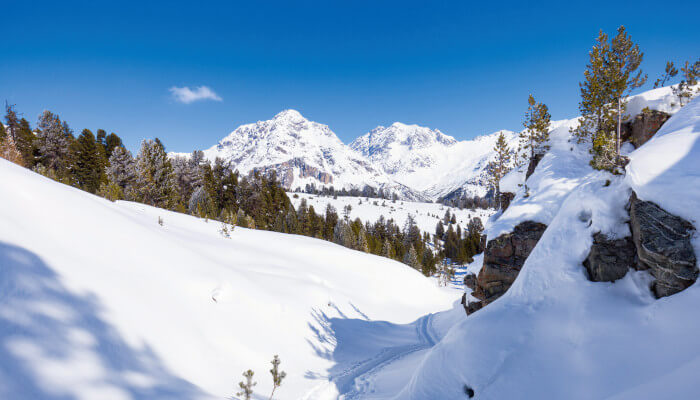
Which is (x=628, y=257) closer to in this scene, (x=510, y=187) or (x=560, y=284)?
(x=560, y=284)

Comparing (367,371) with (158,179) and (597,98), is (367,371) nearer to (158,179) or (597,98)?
(597,98)

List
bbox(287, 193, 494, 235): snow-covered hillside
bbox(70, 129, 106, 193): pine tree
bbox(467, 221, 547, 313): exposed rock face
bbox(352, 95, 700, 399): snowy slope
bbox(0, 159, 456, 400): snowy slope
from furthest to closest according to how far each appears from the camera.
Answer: bbox(287, 193, 494, 235): snow-covered hillside < bbox(70, 129, 106, 193): pine tree < bbox(467, 221, 547, 313): exposed rock face < bbox(0, 159, 456, 400): snowy slope < bbox(352, 95, 700, 399): snowy slope

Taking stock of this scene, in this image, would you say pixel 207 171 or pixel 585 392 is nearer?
pixel 585 392

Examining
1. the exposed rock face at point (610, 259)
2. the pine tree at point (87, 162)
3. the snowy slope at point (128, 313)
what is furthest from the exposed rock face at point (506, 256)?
the pine tree at point (87, 162)

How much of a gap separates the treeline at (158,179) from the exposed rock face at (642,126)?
79.2ft

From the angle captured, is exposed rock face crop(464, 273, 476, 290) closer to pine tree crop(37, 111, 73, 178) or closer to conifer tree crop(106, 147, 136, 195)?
conifer tree crop(106, 147, 136, 195)

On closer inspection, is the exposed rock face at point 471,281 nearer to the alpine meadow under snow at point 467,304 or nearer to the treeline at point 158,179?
the alpine meadow under snow at point 467,304

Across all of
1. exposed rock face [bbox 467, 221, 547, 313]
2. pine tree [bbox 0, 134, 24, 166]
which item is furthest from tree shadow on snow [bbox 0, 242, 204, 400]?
pine tree [bbox 0, 134, 24, 166]

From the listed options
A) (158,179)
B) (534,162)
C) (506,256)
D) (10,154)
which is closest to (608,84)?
(534,162)

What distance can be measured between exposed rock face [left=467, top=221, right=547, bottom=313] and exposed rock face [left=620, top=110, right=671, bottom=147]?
7374 mm

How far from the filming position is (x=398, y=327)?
698 inches

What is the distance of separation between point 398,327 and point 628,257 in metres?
14.9

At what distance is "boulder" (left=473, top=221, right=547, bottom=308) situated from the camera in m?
9.98

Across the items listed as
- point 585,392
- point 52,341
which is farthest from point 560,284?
point 52,341
